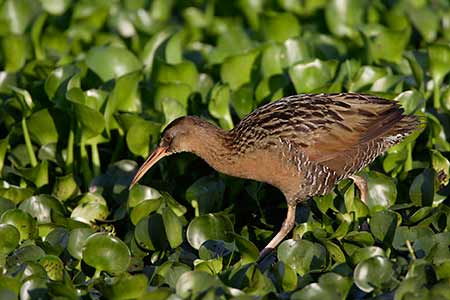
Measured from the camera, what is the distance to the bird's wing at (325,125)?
761cm

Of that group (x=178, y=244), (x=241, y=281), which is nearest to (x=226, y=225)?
(x=178, y=244)

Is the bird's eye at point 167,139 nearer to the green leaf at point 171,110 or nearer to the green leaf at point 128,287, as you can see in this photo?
the green leaf at point 171,110

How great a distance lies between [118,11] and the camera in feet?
36.3

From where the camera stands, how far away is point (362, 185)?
7.98 meters

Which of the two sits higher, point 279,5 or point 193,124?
point 193,124

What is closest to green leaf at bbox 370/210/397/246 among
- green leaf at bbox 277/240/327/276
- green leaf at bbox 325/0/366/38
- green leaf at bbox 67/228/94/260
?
green leaf at bbox 277/240/327/276

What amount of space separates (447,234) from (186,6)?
18.7 ft

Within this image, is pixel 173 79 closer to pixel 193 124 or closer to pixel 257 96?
pixel 257 96

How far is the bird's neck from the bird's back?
0.24 feet

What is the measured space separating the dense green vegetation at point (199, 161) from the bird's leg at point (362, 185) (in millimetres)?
49

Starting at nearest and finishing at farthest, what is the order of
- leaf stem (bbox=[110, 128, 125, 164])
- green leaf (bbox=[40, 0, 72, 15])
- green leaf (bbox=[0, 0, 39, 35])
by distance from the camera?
1. leaf stem (bbox=[110, 128, 125, 164])
2. green leaf (bbox=[0, 0, 39, 35])
3. green leaf (bbox=[40, 0, 72, 15])

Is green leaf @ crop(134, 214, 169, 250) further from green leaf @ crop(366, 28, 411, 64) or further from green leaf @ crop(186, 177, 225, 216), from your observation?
green leaf @ crop(366, 28, 411, 64)

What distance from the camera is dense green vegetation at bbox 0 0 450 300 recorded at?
22.3ft

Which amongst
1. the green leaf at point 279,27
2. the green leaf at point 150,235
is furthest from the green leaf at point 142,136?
the green leaf at point 279,27
